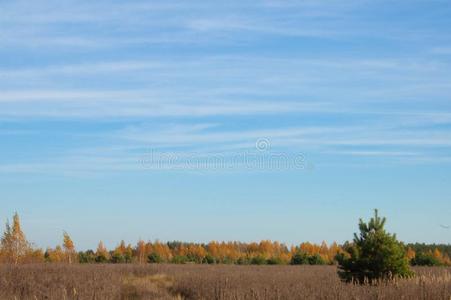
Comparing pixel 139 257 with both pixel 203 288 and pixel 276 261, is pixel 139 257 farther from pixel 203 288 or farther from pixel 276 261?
pixel 203 288

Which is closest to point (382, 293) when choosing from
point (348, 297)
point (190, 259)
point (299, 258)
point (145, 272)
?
point (348, 297)

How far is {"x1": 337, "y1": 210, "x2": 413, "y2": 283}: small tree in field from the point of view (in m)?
16.8

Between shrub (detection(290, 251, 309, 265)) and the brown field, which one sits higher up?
shrub (detection(290, 251, 309, 265))

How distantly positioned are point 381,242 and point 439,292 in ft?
16.3

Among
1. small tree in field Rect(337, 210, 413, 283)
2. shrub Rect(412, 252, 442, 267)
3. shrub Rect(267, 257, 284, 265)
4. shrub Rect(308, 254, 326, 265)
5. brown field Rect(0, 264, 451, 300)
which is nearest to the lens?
brown field Rect(0, 264, 451, 300)

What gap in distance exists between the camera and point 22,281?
21.4 meters

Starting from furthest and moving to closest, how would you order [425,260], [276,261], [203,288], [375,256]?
1. [276,261]
2. [425,260]
3. [203,288]
4. [375,256]

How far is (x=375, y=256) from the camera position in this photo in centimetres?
1688

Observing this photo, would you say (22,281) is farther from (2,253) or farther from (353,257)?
(2,253)

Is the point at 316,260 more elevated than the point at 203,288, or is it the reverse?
the point at 316,260

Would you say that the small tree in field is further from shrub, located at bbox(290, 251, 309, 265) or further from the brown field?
shrub, located at bbox(290, 251, 309, 265)

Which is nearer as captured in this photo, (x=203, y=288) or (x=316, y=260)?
(x=203, y=288)

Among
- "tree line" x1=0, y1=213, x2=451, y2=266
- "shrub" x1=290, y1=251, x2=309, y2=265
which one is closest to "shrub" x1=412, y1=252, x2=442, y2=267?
"tree line" x1=0, y1=213, x2=451, y2=266

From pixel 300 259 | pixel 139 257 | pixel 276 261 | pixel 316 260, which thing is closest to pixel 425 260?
pixel 316 260
